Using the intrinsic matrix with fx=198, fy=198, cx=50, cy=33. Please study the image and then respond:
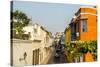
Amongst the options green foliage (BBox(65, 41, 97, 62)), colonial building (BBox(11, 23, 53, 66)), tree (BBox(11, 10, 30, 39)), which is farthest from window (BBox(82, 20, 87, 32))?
tree (BBox(11, 10, 30, 39))

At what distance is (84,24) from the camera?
8.40ft

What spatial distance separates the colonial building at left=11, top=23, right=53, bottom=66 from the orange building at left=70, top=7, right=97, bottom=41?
0.35 m

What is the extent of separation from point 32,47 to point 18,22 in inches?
13.2

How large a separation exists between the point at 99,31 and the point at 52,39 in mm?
660

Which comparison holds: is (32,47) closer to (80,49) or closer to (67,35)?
(67,35)

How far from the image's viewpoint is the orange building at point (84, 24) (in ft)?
8.29

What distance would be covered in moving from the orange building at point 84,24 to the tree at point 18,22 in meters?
0.63

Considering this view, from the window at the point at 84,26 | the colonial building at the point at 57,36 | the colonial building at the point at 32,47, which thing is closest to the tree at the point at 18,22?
the colonial building at the point at 32,47

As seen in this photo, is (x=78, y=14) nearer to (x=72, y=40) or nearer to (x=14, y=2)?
(x=72, y=40)

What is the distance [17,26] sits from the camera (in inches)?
89.1

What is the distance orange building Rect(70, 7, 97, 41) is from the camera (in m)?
2.53

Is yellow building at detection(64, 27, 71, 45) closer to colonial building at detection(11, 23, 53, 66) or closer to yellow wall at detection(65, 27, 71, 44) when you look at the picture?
yellow wall at detection(65, 27, 71, 44)

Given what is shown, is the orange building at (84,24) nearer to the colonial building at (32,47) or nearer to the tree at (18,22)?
the colonial building at (32,47)
